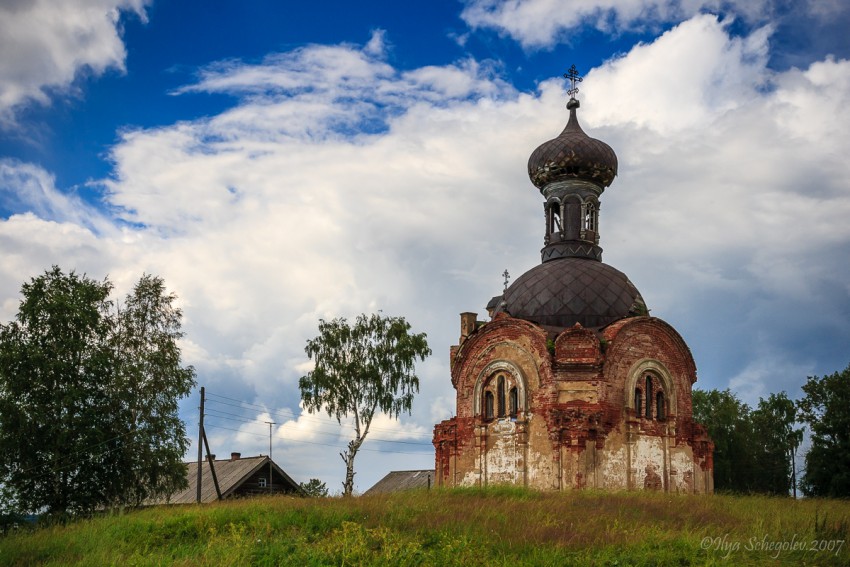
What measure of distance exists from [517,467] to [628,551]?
9376mm

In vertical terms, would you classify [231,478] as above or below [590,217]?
below

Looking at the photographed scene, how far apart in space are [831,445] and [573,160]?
15281 millimetres

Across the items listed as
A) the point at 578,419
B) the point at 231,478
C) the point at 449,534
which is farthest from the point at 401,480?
the point at 449,534

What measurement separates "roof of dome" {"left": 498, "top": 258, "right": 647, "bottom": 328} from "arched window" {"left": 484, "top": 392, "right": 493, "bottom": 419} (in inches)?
95.0

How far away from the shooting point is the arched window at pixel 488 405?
23.6 m

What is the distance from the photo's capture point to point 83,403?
23.2 m

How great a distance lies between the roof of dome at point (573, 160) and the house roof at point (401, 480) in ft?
51.9

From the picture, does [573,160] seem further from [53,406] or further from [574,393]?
[53,406]

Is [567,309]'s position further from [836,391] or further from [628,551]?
[836,391]

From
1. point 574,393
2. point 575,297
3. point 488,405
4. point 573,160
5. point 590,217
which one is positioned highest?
point 573,160

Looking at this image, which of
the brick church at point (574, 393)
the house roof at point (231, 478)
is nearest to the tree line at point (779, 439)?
the brick church at point (574, 393)

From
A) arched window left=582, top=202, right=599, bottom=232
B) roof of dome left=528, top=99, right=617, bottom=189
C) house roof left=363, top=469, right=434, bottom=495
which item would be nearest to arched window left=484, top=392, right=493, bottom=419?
arched window left=582, top=202, right=599, bottom=232

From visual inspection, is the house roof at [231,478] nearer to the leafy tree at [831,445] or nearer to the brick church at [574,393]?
the brick church at [574,393]

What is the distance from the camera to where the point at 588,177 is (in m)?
26.2
